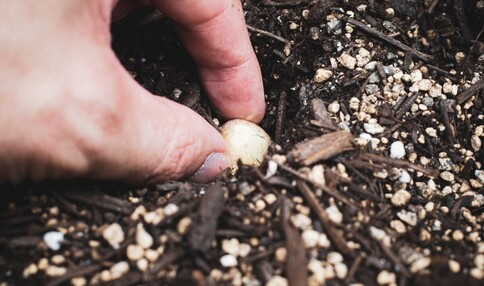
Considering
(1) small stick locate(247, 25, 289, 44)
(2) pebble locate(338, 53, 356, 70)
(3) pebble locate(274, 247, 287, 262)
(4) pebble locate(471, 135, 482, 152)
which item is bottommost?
(4) pebble locate(471, 135, 482, 152)

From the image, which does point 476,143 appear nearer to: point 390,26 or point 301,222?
point 390,26

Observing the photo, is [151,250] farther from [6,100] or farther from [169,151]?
[6,100]

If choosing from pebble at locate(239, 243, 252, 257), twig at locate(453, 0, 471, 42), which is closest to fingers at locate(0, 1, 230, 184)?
pebble at locate(239, 243, 252, 257)

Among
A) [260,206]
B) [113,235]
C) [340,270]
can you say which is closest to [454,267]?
[340,270]

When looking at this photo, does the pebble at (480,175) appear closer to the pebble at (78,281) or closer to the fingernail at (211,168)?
the fingernail at (211,168)

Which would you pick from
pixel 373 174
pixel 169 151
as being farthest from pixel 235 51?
pixel 373 174

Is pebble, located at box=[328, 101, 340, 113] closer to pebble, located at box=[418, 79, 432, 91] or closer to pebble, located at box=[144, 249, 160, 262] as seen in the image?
pebble, located at box=[418, 79, 432, 91]
